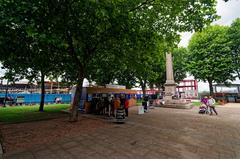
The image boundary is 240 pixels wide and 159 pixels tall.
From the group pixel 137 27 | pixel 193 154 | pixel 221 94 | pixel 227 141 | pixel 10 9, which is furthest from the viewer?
pixel 221 94

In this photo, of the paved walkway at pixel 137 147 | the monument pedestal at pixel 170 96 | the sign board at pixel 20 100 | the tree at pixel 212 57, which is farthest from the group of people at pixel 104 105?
the tree at pixel 212 57

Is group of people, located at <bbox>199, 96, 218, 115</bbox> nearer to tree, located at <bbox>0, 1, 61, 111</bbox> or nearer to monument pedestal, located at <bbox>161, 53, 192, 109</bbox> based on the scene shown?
monument pedestal, located at <bbox>161, 53, 192, 109</bbox>

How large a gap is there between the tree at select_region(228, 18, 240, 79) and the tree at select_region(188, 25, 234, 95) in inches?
44.8

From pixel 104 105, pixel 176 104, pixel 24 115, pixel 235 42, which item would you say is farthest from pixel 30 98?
pixel 235 42

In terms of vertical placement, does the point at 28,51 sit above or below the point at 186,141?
above

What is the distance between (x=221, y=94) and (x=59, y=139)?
48.5 metres

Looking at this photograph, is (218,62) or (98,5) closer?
(98,5)

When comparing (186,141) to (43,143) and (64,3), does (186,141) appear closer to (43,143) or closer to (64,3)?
(43,143)

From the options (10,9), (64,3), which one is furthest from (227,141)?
(10,9)

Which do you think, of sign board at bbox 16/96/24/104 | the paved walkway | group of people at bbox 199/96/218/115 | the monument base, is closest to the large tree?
the paved walkway

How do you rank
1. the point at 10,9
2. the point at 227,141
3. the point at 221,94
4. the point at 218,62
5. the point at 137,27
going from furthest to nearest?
the point at 221,94 → the point at 218,62 → the point at 137,27 → the point at 227,141 → the point at 10,9

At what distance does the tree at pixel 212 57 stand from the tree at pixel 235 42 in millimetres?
1139

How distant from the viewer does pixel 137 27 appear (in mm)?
10531

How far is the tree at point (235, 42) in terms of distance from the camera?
37.5 metres
